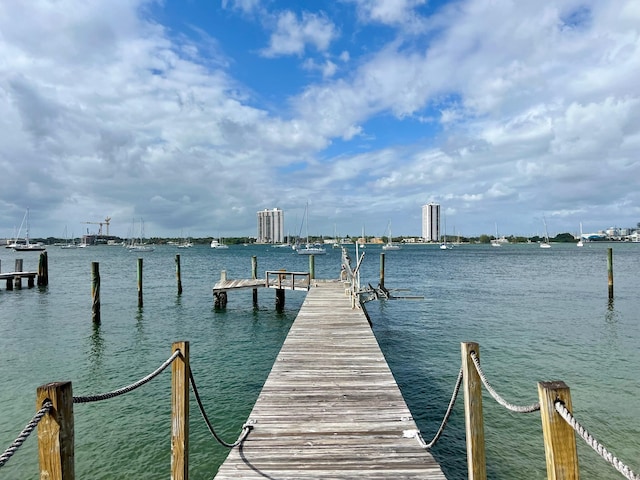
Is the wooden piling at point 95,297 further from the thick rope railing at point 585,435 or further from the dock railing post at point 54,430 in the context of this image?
the thick rope railing at point 585,435

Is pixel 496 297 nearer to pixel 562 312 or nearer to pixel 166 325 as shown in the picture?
pixel 562 312

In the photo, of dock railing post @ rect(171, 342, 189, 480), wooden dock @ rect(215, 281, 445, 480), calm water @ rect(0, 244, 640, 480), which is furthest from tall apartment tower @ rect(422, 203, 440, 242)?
dock railing post @ rect(171, 342, 189, 480)

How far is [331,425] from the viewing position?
5.43 metres

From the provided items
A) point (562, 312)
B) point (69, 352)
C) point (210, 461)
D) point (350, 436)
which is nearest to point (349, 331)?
point (210, 461)

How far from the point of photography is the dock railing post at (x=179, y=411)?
14.3 ft

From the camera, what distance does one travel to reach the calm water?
764 cm

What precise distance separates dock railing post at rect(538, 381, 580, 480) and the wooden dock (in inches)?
72.3

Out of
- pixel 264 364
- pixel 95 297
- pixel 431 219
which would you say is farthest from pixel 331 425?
pixel 431 219

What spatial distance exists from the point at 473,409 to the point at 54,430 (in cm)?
411

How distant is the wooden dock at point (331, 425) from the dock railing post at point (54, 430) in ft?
6.76

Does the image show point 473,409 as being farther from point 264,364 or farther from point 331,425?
point 264,364

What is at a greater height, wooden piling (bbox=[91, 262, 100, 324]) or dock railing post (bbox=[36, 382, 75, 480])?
dock railing post (bbox=[36, 382, 75, 480])

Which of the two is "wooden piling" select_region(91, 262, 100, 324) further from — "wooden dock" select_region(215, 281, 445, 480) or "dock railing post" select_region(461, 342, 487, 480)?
"dock railing post" select_region(461, 342, 487, 480)

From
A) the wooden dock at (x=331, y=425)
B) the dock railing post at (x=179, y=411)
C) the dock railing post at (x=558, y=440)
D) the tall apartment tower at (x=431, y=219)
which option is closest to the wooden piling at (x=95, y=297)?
the wooden dock at (x=331, y=425)
